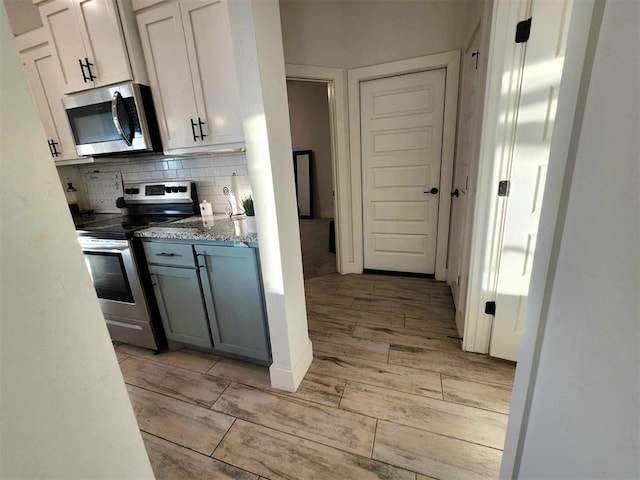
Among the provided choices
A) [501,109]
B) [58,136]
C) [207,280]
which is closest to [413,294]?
[501,109]

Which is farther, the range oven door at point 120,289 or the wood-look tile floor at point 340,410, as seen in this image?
the range oven door at point 120,289

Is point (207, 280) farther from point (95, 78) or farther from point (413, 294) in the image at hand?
point (413, 294)

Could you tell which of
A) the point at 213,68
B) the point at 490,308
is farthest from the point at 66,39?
the point at 490,308

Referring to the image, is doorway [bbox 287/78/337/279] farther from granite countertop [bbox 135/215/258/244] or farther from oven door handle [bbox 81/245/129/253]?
oven door handle [bbox 81/245/129/253]

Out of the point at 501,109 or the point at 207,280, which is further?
the point at 207,280

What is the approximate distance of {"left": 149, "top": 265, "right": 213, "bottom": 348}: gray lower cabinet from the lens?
5.62 feet

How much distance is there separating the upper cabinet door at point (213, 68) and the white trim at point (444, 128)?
1.44m

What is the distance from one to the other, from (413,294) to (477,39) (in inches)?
81.4

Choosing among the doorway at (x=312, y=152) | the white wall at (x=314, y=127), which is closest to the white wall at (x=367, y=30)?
the doorway at (x=312, y=152)

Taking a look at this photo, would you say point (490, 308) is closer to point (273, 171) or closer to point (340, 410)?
point (340, 410)

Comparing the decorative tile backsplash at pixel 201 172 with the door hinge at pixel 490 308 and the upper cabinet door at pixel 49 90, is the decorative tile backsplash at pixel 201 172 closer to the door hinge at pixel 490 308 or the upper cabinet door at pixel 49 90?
the upper cabinet door at pixel 49 90

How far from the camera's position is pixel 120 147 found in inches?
74.8

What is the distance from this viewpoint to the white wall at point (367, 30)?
229cm

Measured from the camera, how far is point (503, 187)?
4.84ft
